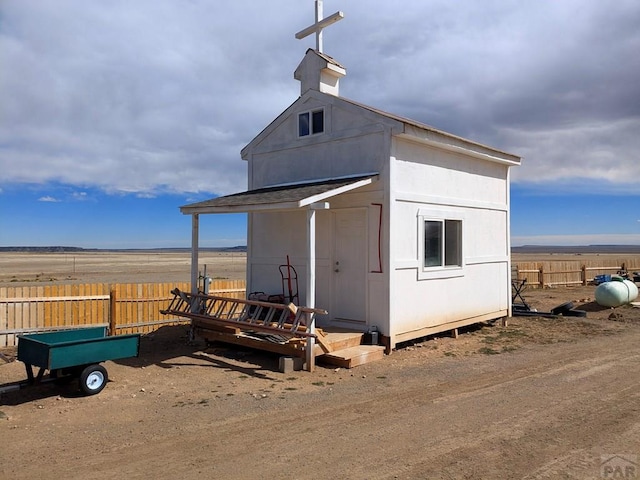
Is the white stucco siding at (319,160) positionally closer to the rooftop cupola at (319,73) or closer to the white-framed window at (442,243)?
the rooftop cupola at (319,73)

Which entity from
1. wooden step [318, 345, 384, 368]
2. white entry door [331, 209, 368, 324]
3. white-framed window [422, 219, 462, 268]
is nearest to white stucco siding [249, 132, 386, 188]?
white entry door [331, 209, 368, 324]

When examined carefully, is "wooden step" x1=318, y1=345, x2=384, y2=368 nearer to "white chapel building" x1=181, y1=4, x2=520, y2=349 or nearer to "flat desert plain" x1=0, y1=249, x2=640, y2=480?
"flat desert plain" x1=0, y1=249, x2=640, y2=480

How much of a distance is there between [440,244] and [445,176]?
4.94 ft

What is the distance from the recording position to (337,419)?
6.03 metres

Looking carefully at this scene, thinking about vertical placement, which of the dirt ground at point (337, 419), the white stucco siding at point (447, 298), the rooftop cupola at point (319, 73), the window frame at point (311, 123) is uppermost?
the rooftop cupola at point (319, 73)

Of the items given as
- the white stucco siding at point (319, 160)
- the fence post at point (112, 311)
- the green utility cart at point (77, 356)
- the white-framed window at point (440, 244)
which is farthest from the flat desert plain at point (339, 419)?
the white stucco siding at point (319, 160)

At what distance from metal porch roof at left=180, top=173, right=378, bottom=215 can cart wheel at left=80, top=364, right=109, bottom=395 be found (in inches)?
147

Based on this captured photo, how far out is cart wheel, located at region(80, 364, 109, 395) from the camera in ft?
22.8

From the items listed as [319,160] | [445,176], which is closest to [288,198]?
[319,160]

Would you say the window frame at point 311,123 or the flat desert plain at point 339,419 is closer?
the flat desert plain at point 339,419

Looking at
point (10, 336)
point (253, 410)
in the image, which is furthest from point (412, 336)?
point (10, 336)

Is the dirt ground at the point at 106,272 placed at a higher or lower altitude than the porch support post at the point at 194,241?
lower

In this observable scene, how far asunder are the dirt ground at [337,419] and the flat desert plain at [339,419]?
2cm

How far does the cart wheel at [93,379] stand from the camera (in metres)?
6.95
